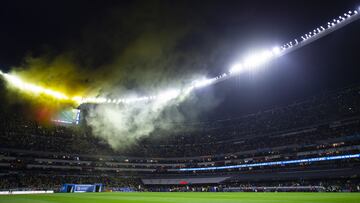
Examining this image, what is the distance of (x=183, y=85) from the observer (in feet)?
163

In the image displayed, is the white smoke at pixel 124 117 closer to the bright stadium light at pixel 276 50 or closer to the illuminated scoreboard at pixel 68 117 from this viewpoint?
the illuminated scoreboard at pixel 68 117

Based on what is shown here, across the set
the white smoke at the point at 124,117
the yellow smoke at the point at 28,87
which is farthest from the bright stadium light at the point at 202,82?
the yellow smoke at the point at 28,87

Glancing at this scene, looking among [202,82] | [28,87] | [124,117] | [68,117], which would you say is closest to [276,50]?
[202,82]

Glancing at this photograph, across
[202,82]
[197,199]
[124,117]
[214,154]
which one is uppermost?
[202,82]

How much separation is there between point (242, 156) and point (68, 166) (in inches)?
1908

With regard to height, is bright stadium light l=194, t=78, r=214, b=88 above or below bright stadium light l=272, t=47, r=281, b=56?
below

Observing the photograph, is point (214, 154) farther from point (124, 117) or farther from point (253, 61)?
point (253, 61)

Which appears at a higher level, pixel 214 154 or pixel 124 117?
pixel 124 117

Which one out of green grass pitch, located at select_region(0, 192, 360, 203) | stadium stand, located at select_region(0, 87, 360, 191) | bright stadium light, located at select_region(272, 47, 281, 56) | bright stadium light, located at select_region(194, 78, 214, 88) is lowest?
Result: green grass pitch, located at select_region(0, 192, 360, 203)

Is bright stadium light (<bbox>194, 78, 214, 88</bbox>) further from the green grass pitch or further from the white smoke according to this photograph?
the green grass pitch

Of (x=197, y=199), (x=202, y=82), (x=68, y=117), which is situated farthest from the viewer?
(x=68, y=117)

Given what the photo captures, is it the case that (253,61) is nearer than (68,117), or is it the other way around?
(253,61)

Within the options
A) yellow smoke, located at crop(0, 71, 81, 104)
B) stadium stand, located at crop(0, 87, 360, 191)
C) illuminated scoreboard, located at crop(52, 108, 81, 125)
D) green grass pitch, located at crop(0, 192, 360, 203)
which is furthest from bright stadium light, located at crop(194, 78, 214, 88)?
stadium stand, located at crop(0, 87, 360, 191)

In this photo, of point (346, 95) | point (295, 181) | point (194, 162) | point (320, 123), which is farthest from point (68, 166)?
point (346, 95)
